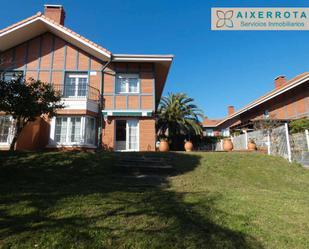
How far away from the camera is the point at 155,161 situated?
1058cm

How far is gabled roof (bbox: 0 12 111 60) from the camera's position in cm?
1513

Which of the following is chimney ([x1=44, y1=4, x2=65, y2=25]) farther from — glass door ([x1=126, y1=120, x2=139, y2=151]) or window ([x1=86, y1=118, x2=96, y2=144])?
glass door ([x1=126, y1=120, x2=139, y2=151])

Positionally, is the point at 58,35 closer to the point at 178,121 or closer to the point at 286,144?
the point at 178,121

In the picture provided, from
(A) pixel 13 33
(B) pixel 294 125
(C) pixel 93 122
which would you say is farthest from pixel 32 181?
(B) pixel 294 125

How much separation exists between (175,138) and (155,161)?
9.75 m

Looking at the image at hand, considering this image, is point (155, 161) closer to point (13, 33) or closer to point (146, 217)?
point (146, 217)

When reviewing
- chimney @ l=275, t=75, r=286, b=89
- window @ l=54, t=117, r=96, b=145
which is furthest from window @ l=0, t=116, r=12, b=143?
chimney @ l=275, t=75, r=286, b=89

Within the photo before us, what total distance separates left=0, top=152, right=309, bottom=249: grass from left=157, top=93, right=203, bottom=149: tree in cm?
1016

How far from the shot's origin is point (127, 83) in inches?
647

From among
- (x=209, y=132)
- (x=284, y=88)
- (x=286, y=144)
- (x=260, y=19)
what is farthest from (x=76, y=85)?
(x=209, y=132)

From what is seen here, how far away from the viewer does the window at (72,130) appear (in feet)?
47.9

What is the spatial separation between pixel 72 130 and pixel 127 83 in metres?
4.91

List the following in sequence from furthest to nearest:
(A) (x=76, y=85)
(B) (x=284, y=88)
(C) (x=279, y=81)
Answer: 1. (C) (x=279, y=81)
2. (B) (x=284, y=88)
3. (A) (x=76, y=85)

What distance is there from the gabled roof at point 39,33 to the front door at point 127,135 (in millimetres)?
4640
